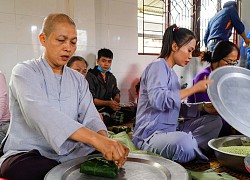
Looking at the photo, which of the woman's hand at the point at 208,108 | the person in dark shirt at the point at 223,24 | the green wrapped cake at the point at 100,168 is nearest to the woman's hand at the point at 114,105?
the woman's hand at the point at 208,108

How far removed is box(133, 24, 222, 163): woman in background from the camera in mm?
1935

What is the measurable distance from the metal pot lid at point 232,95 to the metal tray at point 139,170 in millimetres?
435

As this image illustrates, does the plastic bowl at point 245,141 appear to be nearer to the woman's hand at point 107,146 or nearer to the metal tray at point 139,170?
the metal tray at point 139,170

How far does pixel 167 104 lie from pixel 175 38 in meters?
0.52

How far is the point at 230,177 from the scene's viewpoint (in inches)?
66.2

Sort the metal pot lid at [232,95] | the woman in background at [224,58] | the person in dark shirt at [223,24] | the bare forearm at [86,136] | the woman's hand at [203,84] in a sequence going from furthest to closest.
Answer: the person in dark shirt at [223,24], the woman in background at [224,58], the woman's hand at [203,84], the metal pot lid at [232,95], the bare forearm at [86,136]

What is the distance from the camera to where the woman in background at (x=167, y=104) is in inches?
76.2

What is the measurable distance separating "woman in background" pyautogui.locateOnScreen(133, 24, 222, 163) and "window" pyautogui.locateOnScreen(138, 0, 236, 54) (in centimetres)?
244

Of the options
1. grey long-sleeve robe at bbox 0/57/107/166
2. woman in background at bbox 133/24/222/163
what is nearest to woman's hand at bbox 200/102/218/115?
woman in background at bbox 133/24/222/163

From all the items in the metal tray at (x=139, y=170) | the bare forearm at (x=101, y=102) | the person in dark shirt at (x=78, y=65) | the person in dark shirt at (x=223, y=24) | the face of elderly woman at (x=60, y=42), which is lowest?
the bare forearm at (x=101, y=102)

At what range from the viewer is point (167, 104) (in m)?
1.93

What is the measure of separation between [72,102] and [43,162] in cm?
38

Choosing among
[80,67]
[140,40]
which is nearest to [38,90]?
[80,67]

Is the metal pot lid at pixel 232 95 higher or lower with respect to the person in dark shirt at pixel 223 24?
lower
